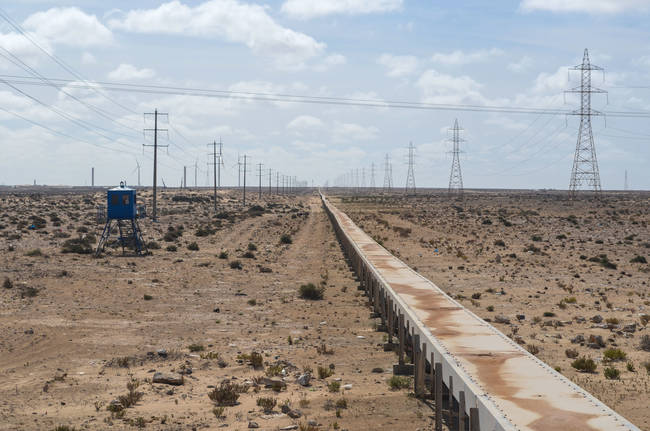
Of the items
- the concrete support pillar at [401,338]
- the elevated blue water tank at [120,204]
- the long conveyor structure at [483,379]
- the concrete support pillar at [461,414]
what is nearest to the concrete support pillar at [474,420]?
the long conveyor structure at [483,379]

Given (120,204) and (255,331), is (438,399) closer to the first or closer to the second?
(255,331)

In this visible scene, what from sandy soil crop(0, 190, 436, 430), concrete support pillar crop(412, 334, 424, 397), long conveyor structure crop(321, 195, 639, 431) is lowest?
sandy soil crop(0, 190, 436, 430)

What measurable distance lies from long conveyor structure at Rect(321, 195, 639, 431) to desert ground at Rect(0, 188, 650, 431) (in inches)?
32.2

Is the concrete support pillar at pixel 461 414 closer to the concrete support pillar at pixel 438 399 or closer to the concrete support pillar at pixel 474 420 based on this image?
the concrete support pillar at pixel 474 420

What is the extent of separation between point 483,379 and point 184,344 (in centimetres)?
888

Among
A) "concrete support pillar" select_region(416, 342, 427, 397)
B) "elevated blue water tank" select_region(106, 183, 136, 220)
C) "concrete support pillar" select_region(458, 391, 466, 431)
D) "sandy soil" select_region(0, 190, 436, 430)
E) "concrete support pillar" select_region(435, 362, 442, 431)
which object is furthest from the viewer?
"elevated blue water tank" select_region(106, 183, 136, 220)

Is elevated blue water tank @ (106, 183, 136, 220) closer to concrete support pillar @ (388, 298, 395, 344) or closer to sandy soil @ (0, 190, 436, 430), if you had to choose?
sandy soil @ (0, 190, 436, 430)

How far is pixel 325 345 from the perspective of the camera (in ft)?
53.9

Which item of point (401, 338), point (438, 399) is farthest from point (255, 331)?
point (438, 399)

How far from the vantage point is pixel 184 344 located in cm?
1678

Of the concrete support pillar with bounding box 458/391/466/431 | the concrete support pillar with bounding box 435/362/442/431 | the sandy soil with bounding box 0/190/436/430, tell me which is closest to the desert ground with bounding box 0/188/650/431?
the sandy soil with bounding box 0/190/436/430

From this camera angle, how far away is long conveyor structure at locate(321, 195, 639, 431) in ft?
27.8

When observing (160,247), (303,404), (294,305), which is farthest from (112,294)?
(160,247)

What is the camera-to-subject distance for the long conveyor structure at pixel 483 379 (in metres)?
8.47
